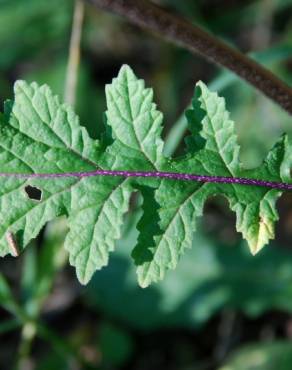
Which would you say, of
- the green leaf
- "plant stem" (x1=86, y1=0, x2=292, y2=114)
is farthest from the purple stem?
"plant stem" (x1=86, y1=0, x2=292, y2=114)

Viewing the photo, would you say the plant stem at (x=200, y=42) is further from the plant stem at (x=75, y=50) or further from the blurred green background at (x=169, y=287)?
the plant stem at (x=75, y=50)

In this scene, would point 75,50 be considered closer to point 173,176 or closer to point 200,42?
point 200,42

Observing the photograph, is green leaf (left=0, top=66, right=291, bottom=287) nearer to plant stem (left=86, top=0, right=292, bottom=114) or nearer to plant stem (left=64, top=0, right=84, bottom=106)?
plant stem (left=86, top=0, right=292, bottom=114)

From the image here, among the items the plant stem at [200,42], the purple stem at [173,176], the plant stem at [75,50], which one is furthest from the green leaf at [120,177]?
the plant stem at [75,50]

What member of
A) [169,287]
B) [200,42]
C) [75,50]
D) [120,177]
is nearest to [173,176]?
[120,177]

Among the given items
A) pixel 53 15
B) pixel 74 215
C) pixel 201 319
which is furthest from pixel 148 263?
pixel 53 15
